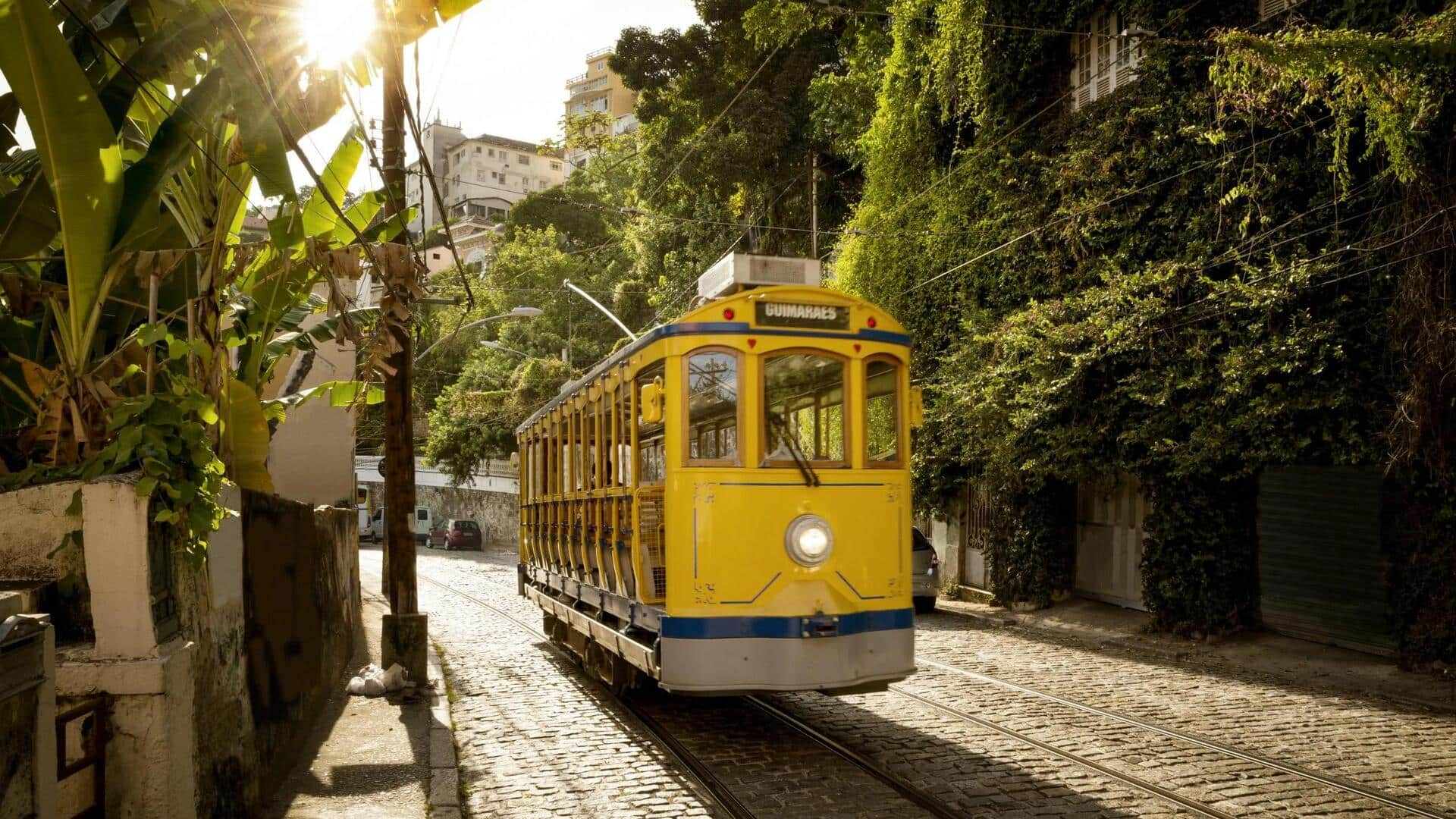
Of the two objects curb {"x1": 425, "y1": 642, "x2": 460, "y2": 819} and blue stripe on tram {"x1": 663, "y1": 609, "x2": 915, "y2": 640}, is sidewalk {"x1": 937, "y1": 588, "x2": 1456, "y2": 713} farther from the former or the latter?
curb {"x1": 425, "y1": 642, "x2": 460, "y2": 819}

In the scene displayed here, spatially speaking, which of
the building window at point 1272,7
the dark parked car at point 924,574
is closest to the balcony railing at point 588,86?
the dark parked car at point 924,574

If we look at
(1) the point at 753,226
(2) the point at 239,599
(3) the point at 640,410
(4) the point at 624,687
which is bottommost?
(4) the point at 624,687

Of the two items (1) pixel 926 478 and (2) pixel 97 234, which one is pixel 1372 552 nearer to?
(1) pixel 926 478

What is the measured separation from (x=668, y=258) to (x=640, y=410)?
26.8m

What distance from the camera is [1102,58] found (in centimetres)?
1802

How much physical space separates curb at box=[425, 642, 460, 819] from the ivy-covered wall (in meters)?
8.86

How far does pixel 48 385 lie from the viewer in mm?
6203

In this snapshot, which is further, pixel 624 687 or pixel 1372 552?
pixel 1372 552

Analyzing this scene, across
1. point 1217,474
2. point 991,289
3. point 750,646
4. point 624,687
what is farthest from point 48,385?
point 991,289

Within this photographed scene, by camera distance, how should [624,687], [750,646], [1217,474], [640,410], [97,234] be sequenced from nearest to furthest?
[97,234] < [750,646] < [640,410] < [624,687] < [1217,474]

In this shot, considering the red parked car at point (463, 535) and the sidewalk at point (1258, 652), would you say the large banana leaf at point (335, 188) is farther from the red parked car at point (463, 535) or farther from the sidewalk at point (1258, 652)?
the red parked car at point (463, 535)

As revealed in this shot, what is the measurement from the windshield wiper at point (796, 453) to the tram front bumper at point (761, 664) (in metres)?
1.21

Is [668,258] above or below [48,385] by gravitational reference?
above

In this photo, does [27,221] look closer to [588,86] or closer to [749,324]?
[749,324]
